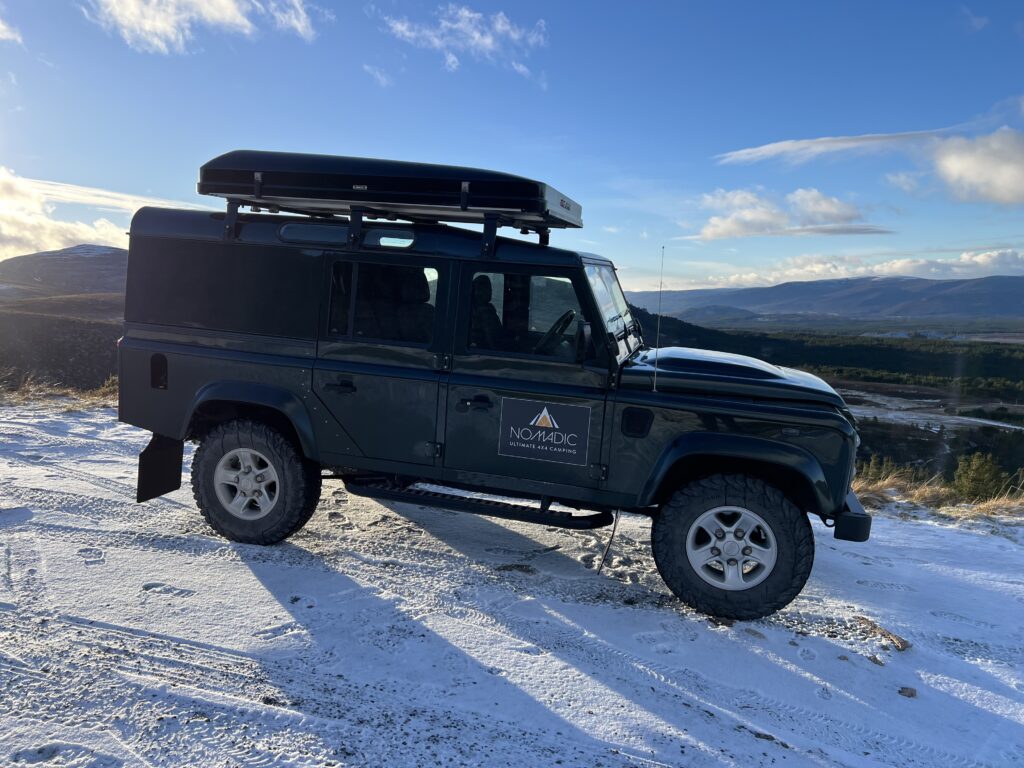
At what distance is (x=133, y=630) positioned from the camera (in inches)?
136

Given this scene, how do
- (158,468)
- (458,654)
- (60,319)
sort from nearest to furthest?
(458,654), (158,468), (60,319)

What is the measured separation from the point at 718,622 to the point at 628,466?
1055 mm

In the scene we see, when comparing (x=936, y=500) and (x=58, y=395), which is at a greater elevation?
(x=58, y=395)

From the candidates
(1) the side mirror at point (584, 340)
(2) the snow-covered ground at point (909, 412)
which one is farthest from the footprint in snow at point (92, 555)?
(2) the snow-covered ground at point (909, 412)

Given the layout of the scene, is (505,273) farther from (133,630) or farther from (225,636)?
(133,630)

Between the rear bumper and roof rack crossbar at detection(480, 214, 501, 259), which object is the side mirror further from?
the rear bumper

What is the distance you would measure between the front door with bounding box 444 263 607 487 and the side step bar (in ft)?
0.55

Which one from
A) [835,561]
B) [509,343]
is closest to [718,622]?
[835,561]

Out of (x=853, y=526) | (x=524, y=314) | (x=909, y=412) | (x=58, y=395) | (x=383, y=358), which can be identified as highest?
(x=524, y=314)

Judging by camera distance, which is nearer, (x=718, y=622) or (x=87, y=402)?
(x=718, y=622)

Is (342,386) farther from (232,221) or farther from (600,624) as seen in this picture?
(600,624)

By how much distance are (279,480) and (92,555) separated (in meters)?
1.21

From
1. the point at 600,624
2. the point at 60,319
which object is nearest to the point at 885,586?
the point at 600,624

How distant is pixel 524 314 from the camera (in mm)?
4336
